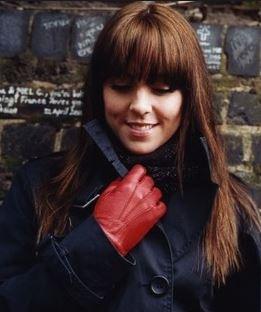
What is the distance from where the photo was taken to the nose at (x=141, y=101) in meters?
1.61

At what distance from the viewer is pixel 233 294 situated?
5.63 feet

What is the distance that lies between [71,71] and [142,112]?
0.58 metres

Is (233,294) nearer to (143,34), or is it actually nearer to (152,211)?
(152,211)

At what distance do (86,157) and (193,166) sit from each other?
29 centimetres

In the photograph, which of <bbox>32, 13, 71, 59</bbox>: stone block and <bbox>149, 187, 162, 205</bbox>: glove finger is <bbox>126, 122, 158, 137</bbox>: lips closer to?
<bbox>149, 187, 162, 205</bbox>: glove finger

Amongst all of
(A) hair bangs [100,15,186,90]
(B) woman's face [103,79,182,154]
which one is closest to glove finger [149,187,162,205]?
(B) woman's face [103,79,182,154]

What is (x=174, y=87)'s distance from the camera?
1.64 m

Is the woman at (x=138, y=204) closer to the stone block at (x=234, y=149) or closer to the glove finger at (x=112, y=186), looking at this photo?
the glove finger at (x=112, y=186)

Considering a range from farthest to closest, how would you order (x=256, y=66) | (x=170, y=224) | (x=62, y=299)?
(x=256, y=66) → (x=170, y=224) → (x=62, y=299)

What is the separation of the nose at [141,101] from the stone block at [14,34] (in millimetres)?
664

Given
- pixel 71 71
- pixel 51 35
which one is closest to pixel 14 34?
pixel 51 35

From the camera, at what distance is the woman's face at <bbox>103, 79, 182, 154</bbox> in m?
1.62

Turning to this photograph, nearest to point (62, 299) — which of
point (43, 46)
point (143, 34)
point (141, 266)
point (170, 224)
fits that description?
point (141, 266)

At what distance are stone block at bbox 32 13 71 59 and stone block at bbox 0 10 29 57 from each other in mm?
36
